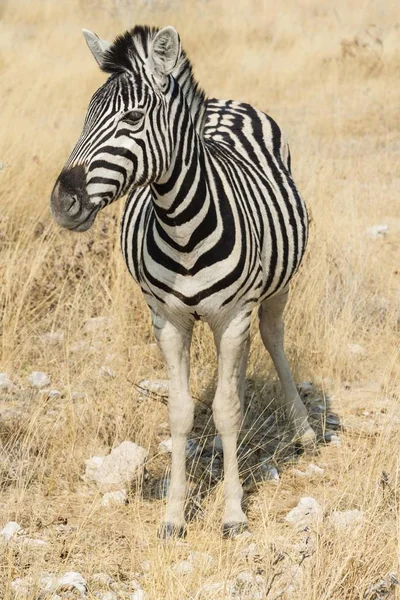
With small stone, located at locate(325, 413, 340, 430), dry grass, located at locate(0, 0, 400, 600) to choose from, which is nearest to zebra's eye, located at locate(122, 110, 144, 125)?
dry grass, located at locate(0, 0, 400, 600)

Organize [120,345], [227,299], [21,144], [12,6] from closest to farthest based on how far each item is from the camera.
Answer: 1. [227,299]
2. [120,345]
3. [21,144]
4. [12,6]

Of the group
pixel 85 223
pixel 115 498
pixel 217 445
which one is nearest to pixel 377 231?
pixel 217 445

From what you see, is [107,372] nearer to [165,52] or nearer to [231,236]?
[231,236]

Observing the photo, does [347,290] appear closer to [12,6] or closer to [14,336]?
[14,336]

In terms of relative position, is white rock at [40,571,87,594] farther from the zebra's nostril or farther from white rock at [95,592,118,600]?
the zebra's nostril

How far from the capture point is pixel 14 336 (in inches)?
235

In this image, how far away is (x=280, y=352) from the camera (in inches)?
211

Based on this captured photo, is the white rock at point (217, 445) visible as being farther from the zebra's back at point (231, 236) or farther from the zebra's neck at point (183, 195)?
the zebra's neck at point (183, 195)

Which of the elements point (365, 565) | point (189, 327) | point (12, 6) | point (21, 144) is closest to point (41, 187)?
point (21, 144)

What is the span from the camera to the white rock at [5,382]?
5.60m

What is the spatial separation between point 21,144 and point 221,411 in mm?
4500

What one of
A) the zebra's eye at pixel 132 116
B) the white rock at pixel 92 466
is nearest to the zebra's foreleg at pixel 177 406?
the white rock at pixel 92 466

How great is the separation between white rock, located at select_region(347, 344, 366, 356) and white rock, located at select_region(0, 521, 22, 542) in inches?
109

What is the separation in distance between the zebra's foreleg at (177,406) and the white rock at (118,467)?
33 centimetres
